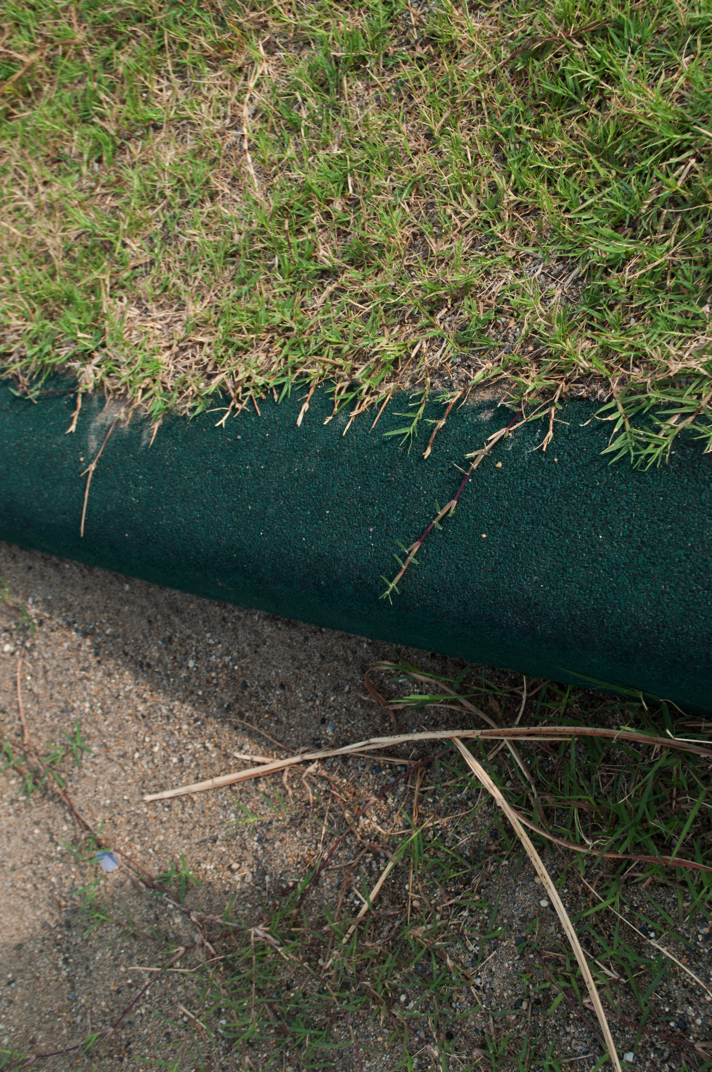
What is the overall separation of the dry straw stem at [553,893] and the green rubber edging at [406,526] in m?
0.32

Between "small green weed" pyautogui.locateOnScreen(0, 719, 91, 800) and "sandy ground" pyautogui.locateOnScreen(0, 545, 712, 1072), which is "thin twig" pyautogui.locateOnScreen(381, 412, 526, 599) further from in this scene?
"small green weed" pyautogui.locateOnScreen(0, 719, 91, 800)

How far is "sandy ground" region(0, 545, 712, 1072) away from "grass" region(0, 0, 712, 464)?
77 centimetres

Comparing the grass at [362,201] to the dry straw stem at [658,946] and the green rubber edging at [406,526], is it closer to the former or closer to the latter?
the green rubber edging at [406,526]

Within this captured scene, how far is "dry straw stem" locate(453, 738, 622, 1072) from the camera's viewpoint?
5.11ft

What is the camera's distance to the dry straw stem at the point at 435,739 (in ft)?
5.27

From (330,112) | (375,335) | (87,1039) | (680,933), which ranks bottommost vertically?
(87,1039)

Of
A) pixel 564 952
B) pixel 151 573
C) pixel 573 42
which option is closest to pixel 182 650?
pixel 151 573

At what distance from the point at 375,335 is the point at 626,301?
630mm

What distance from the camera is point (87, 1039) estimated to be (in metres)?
1.91

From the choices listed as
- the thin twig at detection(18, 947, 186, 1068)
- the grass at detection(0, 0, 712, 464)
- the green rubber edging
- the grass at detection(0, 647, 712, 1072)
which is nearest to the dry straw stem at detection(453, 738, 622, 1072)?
the grass at detection(0, 647, 712, 1072)

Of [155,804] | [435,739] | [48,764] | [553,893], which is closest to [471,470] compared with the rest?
[435,739]

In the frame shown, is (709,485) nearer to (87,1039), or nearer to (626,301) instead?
(626,301)

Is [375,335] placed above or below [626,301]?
below

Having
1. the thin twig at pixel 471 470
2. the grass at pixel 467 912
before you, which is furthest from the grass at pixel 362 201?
the grass at pixel 467 912
